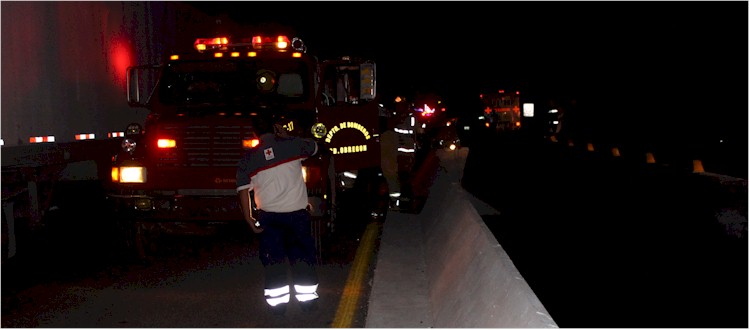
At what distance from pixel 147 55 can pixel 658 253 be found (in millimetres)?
9753

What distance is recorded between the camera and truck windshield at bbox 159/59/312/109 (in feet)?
32.5

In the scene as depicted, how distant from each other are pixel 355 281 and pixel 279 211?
1.60 meters

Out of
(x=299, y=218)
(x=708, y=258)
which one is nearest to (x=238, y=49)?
(x=299, y=218)

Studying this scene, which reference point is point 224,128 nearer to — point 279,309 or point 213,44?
point 213,44

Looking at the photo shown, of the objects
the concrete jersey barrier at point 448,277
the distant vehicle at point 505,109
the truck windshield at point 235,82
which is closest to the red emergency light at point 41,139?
the truck windshield at point 235,82

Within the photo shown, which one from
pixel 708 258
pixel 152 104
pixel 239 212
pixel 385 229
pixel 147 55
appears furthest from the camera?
pixel 147 55

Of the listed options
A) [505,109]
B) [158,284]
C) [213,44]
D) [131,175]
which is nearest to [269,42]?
[213,44]

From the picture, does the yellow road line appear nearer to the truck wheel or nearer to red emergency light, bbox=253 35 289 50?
the truck wheel

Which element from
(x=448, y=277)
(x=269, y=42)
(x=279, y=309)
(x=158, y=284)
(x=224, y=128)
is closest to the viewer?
(x=448, y=277)

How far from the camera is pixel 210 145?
9.01m

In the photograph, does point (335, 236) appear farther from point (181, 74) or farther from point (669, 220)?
point (669, 220)

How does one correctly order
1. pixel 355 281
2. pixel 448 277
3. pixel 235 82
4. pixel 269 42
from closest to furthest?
pixel 448 277 < pixel 355 281 < pixel 235 82 < pixel 269 42

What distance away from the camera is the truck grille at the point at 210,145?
8.97m

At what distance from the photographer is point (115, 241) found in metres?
10.3
